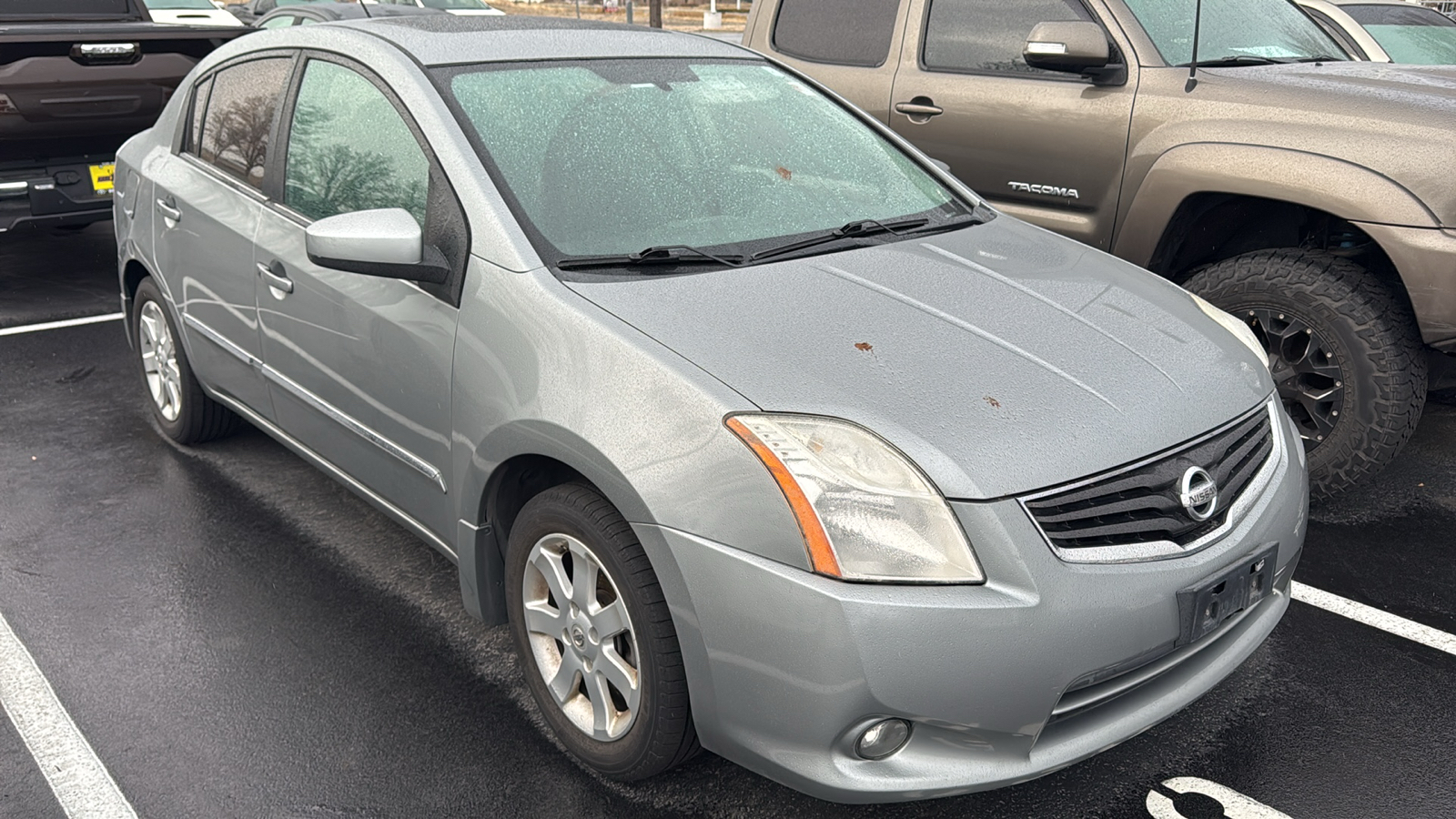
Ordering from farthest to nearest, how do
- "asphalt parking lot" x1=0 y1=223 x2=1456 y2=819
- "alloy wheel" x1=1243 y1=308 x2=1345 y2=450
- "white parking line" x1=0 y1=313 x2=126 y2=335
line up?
"white parking line" x1=0 y1=313 x2=126 y2=335 → "alloy wheel" x1=1243 y1=308 x2=1345 y2=450 → "asphalt parking lot" x1=0 y1=223 x2=1456 y2=819

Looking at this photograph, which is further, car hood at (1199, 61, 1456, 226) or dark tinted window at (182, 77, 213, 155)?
dark tinted window at (182, 77, 213, 155)

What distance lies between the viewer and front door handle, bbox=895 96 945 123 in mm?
5100

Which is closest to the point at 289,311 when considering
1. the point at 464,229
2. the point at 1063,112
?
the point at 464,229

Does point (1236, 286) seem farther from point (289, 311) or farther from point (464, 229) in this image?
point (289, 311)

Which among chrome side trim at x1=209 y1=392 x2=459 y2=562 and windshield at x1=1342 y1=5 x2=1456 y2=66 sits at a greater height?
windshield at x1=1342 y1=5 x2=1456 y2=66

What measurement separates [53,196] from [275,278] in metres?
3.77

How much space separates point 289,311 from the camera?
346cm

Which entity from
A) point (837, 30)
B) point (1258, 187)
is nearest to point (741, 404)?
point (1258, 187)

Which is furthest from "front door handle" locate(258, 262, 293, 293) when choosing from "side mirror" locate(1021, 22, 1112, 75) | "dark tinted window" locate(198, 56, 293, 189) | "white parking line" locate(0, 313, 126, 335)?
"white parking line" locate(0, 313, 126, 335)

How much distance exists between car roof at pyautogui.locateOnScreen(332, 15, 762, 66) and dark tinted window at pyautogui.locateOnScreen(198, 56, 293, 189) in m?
0.35

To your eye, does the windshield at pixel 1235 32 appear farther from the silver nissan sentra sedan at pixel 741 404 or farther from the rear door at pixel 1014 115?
the silver nissan sentra sedan at pixel 741 404

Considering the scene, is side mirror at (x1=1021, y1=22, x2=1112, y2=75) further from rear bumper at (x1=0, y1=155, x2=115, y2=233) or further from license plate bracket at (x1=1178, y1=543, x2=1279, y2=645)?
rear bumper at (x1=0, y1=155, x2=115, y2=233)

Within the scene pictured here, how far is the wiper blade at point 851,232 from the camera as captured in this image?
2965 mm

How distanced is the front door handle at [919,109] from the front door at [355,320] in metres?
2.65
